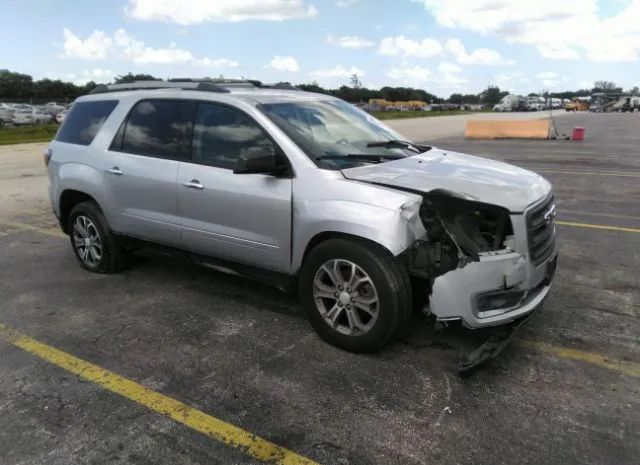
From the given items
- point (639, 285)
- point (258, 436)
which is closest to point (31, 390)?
point (258, 436)

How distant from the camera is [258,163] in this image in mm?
3750

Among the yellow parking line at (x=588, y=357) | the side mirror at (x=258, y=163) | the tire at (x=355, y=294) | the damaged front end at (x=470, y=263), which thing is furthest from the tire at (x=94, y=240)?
the yellow parking line at (x=588, y=357)

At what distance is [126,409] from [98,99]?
3.39 metres

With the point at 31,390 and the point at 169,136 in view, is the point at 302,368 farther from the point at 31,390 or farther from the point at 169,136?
the point at 169,136

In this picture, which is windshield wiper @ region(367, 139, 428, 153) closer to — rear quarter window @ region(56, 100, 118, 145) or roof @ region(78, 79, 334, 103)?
roof @ region(78, 79, 334, 103)

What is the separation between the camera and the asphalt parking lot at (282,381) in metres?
2.77

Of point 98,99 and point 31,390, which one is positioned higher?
point 98,99

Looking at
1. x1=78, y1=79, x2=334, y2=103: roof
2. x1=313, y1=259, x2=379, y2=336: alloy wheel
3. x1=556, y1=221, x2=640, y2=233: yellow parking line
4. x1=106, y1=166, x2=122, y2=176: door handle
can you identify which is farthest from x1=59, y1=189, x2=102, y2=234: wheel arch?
x1=556, y1=221, x2=640, y2=233: yellow parking line

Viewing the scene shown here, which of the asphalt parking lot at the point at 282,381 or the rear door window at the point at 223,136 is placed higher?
the rear door window at the point at 223,136

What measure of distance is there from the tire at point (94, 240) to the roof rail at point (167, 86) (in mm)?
1164

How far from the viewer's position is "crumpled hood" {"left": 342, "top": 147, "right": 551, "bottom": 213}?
3.42m

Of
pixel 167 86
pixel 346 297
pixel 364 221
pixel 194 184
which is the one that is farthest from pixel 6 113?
pixel 364 221

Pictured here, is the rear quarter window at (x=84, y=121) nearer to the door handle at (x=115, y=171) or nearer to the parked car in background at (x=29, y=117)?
the door handle at (x=115, y=171)

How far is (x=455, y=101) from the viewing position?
136375 millimetres
